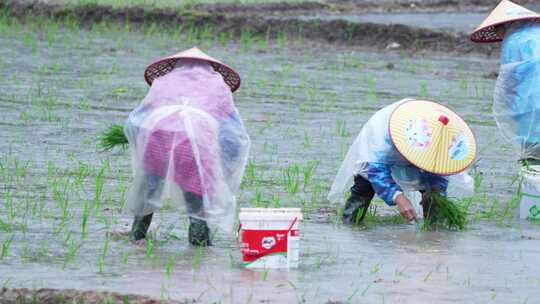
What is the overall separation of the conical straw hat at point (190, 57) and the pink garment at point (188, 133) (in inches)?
4.5

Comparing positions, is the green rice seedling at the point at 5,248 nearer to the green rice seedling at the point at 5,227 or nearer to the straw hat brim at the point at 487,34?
the green rice seedling at the point at 5,227

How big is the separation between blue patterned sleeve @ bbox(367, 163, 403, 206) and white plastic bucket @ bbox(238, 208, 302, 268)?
3.85ft

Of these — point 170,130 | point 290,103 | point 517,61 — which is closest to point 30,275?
point 170,130

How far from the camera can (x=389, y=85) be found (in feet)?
43.1

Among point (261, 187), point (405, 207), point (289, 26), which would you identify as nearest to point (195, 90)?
point (405, 207)

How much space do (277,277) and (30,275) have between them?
3.53 ft

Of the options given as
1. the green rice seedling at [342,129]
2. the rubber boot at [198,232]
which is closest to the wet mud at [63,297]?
the rubber boot at [198,232]

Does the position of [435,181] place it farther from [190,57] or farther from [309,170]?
[190,57]

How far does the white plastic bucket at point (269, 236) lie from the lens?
5621 mm

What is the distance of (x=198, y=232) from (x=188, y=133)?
526mm

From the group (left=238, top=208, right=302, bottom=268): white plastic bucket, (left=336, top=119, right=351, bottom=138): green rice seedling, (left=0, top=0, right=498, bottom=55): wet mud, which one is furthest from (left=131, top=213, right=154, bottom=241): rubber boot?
(left=0, top=0, right=498, bottom=55): wet mud

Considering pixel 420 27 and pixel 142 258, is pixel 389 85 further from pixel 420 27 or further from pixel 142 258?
pixel 142 258

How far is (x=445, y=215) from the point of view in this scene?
6.95 metres

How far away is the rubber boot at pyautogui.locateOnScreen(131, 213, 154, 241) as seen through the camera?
6262 mm
